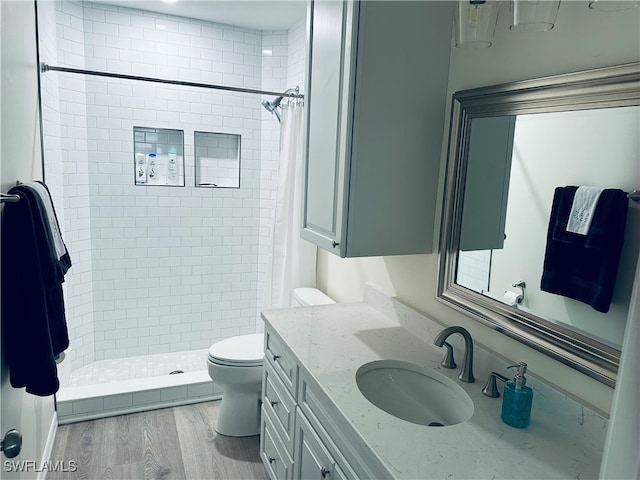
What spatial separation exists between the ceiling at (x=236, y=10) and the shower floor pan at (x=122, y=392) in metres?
2.55

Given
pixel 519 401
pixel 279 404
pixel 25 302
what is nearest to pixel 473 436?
pixel 519 401

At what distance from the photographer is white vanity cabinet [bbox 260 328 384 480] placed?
1380 mm

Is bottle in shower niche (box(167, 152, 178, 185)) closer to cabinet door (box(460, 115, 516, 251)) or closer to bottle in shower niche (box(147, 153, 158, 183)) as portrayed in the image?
bottle in shower niche (box(147, 153, 158, 183))

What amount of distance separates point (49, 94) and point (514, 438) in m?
3.12

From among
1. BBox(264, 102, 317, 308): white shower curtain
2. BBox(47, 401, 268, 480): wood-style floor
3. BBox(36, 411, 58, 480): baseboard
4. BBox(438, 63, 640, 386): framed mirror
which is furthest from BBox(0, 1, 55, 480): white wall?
BBox(438, 63, 640, 386): framed mirror

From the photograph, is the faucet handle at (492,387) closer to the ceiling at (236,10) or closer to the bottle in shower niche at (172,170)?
the ceiling at (236,10)

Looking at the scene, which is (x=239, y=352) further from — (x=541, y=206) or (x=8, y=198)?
(x=541, y=206)

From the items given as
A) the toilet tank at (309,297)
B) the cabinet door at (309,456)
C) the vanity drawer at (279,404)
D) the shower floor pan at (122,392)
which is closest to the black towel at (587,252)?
the cabinet door at (309,456)

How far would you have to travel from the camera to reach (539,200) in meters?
1.41

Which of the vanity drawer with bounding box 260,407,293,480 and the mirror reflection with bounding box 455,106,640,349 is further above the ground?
the mirror reflection with bounding box 455,106,640,349

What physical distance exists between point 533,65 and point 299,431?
60.6 inches

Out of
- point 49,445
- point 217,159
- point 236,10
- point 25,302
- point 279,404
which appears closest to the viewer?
point 25,302

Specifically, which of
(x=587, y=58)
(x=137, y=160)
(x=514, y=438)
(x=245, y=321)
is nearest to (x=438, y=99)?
(x=587, y=58)

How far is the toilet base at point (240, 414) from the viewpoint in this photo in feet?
8.56
